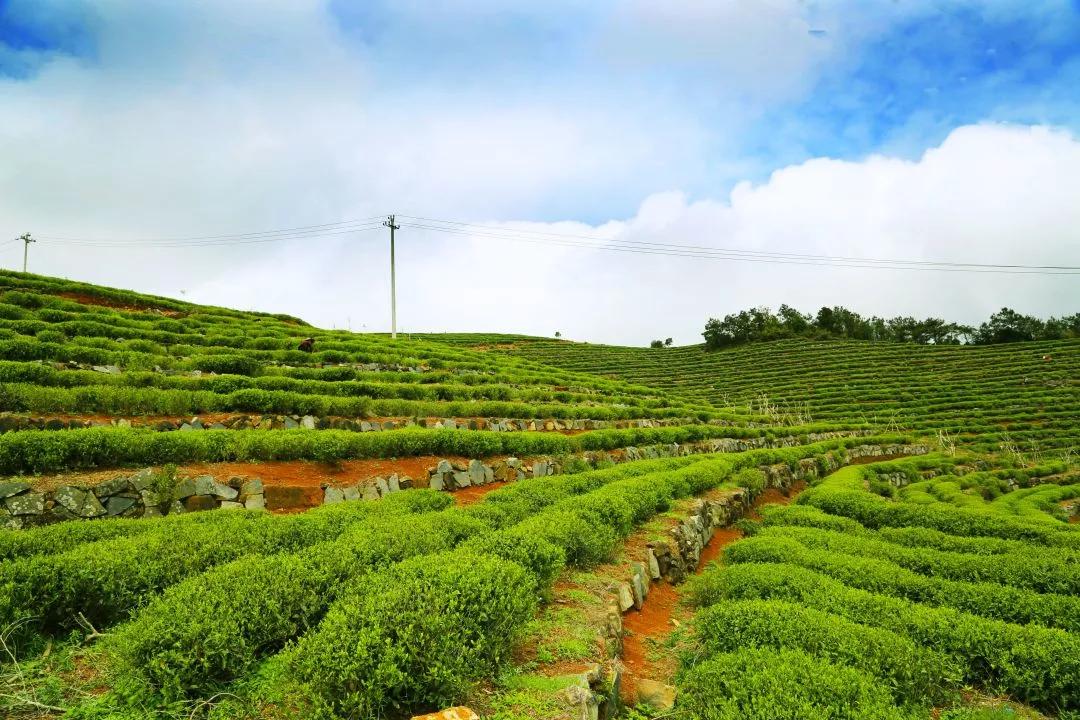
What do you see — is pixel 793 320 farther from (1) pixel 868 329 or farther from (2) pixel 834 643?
(2) pixel 834 643

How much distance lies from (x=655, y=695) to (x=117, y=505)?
10.8 meters

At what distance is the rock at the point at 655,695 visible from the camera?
5934 millimetres

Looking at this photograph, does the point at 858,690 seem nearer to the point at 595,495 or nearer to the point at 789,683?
the point at 789,683

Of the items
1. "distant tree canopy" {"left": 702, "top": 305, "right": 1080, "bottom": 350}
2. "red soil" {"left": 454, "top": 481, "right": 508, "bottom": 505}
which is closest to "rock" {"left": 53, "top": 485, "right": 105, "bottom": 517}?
"red soil" {"left": 454, "top": 481, "right": 508, "bottom": 505}

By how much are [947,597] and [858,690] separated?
215 inches

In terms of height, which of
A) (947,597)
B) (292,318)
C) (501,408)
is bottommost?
(947,597)

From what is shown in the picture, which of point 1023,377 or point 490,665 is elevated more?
point 1023,377

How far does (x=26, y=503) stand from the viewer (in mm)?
9281

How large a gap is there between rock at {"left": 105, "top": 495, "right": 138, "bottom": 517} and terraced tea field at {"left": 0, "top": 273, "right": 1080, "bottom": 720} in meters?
0.06

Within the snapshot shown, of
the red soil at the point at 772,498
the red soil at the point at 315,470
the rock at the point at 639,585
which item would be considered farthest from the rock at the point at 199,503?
the red soil at the point at 772,498

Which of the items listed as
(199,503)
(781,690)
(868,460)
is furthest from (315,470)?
(868,460)

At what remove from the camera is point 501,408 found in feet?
75.2

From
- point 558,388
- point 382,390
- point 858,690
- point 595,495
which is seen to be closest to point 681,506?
point 595,495

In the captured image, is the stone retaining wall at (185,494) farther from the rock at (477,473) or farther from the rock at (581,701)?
the rock at (581,701)
